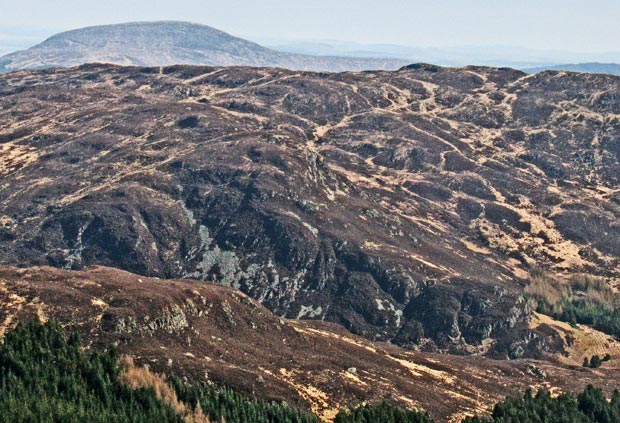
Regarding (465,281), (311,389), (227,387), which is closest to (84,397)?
(227,387)

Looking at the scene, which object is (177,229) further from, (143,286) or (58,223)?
(143,286)

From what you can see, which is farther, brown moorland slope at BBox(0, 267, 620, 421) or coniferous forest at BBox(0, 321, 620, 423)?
brown moorland slope at BBox(0, 267, 620, 421)

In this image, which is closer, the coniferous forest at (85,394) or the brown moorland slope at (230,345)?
the coniferous forest at (85,394)

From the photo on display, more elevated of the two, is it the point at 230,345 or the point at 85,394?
the point at 85,394
